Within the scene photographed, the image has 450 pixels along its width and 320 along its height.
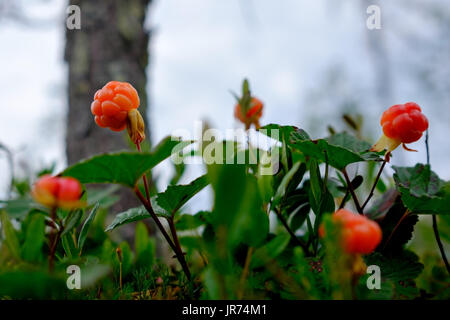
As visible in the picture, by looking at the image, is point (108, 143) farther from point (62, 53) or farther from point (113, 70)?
point (62, 53)

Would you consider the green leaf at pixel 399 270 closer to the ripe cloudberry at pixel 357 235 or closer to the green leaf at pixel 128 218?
the ripe cloudberry at pixel 357 235

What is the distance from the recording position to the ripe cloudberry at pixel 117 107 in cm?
38

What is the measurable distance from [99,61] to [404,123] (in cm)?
122

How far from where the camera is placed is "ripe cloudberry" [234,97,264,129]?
20.8 inches

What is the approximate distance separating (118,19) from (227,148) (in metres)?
1.20

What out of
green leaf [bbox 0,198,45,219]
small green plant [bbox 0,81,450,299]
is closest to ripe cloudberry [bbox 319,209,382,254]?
small green plant [bbox 0,81,450,299]

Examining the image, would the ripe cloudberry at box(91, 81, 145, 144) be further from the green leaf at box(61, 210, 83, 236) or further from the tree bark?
the tree bark

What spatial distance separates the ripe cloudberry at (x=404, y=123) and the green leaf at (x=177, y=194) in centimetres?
21

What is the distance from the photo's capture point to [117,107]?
15.2 inches

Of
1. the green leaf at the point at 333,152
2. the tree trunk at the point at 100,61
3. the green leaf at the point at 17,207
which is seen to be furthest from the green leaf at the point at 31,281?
the tree trunk at the point at 100,61

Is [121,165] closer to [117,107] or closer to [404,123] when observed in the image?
[117,107]

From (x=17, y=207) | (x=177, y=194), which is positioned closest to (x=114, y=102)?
(x=177, y=194)
